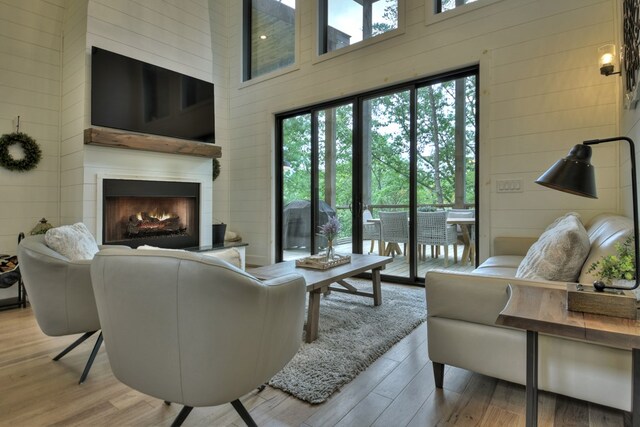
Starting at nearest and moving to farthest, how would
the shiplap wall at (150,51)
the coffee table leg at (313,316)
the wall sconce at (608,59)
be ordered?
1. the coffee table leg at (313,316)
2. the wall sconce at (608,59)
3. the shiplap wall at (150,51)

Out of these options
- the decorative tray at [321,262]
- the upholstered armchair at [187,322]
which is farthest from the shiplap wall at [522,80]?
the upholstered armchair at [187,322]

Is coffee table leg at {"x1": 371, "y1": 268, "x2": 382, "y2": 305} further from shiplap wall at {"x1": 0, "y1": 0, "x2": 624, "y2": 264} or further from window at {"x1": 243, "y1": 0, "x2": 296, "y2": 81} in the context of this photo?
window at {"x1": 243, "y1": 0, "x2": 296, "y2": 81}

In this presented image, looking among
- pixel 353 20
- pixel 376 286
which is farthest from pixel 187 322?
pixel 353 20

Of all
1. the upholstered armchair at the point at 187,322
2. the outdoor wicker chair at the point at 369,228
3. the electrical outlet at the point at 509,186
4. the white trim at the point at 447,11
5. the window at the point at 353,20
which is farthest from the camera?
the outdoor wicker chair at the point at 369,228

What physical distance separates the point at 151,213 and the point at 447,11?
4.27 meters

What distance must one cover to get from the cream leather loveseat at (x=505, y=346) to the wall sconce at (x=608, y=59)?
1532 mm

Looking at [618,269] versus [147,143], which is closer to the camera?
[618,269]

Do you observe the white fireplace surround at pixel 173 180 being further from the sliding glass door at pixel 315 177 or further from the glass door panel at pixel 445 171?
the glass door panel at pixel 445 171

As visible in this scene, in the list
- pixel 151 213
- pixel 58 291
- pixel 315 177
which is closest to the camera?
pixel 58 291

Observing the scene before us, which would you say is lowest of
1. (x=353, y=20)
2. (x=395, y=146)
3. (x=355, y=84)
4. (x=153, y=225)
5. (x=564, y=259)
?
(x=564, y=259)

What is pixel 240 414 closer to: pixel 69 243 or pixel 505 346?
pixel 505 346

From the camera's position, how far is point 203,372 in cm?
122

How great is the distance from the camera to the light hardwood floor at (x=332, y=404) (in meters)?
1.58

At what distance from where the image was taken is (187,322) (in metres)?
1.19
